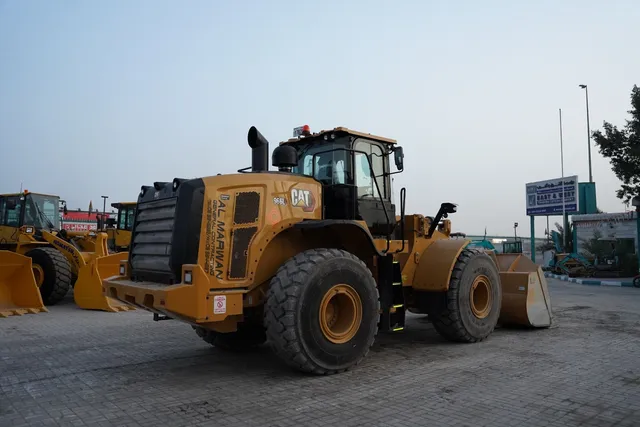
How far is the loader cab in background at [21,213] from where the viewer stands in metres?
12.9

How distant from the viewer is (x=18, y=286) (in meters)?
10.4

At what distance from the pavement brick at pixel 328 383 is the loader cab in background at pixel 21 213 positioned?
6.13 m

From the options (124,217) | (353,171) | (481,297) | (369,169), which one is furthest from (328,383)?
(124,217)

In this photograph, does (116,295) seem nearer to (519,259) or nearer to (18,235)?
(519,259)

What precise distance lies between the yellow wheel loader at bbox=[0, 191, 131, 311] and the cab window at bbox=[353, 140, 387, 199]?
6.85 meters

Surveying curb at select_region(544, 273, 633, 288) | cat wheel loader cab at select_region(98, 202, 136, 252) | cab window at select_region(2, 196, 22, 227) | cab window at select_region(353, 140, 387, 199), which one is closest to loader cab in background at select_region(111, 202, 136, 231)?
cat wheel loader cab at select_region(98, 202, 136, 252)

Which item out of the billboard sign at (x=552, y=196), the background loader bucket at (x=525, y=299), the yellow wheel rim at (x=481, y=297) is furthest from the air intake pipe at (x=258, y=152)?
the billboard sign at (x=552, y=196)

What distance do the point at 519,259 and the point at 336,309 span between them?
4.73 meters

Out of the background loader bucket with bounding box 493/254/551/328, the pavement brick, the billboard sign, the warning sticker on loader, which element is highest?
the billboard sign

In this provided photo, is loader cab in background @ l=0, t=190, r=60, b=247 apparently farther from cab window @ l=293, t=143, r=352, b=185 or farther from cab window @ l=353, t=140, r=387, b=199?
cab window @ l=353, t=140, r=387, b=199

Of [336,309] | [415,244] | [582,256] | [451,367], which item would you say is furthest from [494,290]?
[582,256]

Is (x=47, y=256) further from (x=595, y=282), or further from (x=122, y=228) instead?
(x=595, y=282)

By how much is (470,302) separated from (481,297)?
0.59 meters

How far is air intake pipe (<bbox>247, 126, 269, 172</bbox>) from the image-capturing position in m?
6.28
